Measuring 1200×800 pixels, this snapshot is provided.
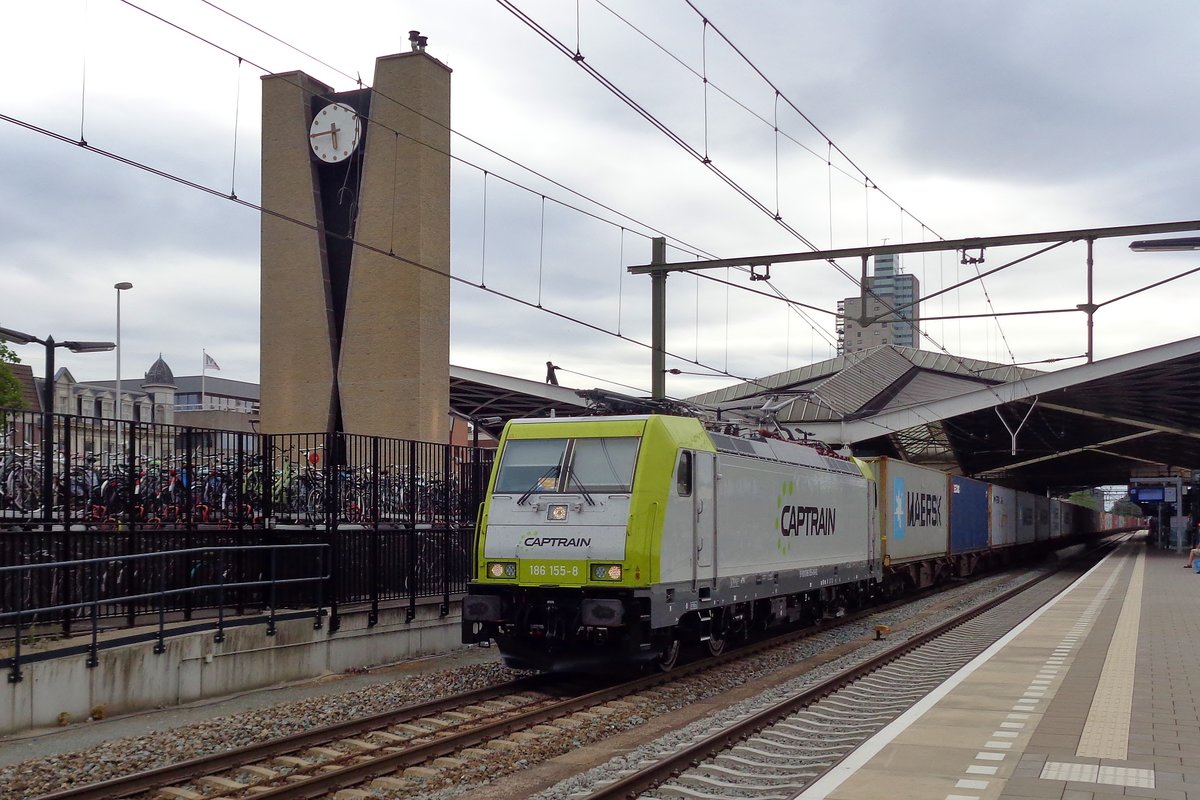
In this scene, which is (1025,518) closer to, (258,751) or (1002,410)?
(1002,410)

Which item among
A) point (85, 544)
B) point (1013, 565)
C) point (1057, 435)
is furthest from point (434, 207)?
point (1057, 435)

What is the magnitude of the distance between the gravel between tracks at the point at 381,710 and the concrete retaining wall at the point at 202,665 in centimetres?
46

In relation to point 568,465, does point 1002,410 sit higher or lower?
higher

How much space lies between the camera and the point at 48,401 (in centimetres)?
1827

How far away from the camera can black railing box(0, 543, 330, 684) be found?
35.3ft

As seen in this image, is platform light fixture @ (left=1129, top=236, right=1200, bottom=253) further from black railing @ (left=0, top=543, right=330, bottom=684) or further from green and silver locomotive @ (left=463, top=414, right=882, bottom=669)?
black railing @ (left=0, top=543, right=330, bottom=684)

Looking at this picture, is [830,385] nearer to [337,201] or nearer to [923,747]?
[337,201]

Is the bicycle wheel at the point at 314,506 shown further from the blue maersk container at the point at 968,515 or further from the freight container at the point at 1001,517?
the freight container at the point at 1001,517

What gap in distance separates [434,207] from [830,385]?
24.0 meters

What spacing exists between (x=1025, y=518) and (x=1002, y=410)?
7.34 meters

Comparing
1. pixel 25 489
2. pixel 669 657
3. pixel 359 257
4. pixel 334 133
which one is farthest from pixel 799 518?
pixel 334 133

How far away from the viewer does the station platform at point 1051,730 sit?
6988 millimetres

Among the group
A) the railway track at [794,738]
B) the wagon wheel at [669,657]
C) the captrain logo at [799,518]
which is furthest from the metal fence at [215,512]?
the railway track at [794,738]

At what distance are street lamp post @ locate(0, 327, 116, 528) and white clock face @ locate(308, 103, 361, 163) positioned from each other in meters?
15.3
